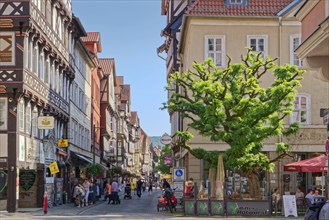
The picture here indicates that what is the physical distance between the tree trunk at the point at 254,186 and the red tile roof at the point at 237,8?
40.7 feet

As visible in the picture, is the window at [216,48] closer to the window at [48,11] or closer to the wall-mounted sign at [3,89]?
the window at [48,11]

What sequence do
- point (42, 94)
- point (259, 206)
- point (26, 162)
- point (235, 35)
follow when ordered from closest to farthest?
point (259, 206) → point (26, 162) → point (42, 94) → point (235, 35)

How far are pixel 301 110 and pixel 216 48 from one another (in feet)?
20.7

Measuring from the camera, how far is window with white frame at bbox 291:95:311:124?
4150 cm

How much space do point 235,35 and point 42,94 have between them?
12.1 metres

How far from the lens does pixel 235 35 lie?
41656mm

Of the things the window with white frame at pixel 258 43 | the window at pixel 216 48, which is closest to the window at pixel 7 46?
the window at pixel 216 48

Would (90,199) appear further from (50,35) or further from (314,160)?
(314,160)

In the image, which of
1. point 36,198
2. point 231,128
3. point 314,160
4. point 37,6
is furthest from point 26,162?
point 314,160

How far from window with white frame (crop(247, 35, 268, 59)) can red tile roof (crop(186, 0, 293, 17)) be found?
1332mm

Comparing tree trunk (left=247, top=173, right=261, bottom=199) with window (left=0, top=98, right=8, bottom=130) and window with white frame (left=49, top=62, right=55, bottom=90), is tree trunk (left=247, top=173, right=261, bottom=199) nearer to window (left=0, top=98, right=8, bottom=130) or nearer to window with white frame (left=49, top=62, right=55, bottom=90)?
window (left=0, top=98, right=8, bottom=130)

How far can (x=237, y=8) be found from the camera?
42219 mm

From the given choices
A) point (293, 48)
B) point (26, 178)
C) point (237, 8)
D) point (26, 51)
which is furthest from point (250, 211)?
point (237, 8)

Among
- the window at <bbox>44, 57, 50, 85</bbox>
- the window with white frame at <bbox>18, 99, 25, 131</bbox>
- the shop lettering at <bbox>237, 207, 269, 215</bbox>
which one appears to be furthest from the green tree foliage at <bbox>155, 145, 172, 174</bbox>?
the shop lettering at <bbox>237, 207, 269, 215</bbox>
